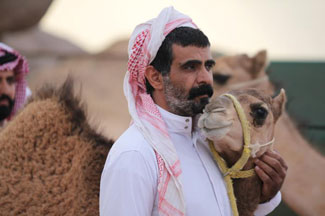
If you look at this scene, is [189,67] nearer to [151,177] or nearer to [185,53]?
[185,53]

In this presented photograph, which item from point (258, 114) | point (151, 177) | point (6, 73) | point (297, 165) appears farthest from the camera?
point (297, 165)

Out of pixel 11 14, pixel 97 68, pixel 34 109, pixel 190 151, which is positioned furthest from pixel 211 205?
pixel 97 68

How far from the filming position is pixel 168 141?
1.69m

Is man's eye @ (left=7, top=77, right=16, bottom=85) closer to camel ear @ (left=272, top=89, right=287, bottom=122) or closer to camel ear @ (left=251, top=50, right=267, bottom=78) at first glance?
camel ear @ (left=272, top=89, right=287, bottom=122)

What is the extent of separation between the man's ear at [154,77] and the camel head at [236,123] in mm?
201

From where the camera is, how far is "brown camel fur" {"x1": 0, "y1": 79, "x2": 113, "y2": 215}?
6.86 feet

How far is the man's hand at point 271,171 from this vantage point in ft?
6.07

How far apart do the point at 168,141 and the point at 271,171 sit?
1.47 feet

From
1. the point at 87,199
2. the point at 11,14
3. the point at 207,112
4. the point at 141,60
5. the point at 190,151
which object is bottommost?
the point at 11,14

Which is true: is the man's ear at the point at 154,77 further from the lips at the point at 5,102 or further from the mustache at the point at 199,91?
the lips at the point at 5,102

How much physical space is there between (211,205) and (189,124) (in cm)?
32

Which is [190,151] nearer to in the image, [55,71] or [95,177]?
[95,177]

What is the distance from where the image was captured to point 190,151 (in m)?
1.80

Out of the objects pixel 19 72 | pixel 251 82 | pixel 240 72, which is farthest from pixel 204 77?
pixel 240 72
